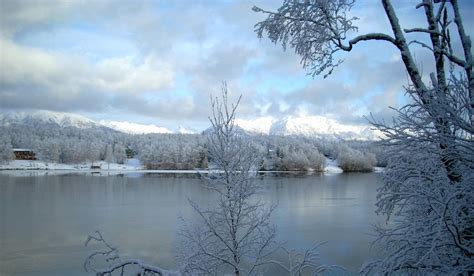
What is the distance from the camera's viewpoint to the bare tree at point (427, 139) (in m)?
3.51

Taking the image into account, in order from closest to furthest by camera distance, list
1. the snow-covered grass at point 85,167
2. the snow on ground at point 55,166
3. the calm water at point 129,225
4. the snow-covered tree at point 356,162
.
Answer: the calm water at point 129,225, the snow-covered grass at point 85,167, the snow on ground at point 55,166, the snow-covered tree at point 356,162

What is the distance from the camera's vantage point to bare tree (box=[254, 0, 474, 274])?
3508 millimetres

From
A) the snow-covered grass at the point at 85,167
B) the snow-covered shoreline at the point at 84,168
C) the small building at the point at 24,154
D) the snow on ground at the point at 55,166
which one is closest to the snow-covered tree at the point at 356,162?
the snow-covered grass at the point at 85,167

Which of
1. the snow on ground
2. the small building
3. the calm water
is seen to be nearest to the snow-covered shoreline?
the snow on ground

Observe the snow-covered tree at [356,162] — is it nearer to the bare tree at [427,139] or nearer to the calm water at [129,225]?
the calm water at [129,225]

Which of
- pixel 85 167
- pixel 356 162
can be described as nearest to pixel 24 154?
pixel 85 167

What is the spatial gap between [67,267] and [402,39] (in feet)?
44.5

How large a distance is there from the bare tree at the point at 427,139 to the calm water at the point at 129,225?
5752mm

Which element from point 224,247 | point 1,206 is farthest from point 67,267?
point 1,206

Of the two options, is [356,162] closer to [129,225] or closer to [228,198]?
[129,225]

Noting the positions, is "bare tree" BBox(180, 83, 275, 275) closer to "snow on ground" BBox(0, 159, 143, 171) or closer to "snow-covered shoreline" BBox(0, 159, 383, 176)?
"snow-covered shoreline" BBox(0, 159, 383, 176)

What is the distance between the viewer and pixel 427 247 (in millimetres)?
3559

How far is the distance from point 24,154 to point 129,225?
3276 inches

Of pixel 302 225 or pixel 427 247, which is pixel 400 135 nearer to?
pixel 427 247
